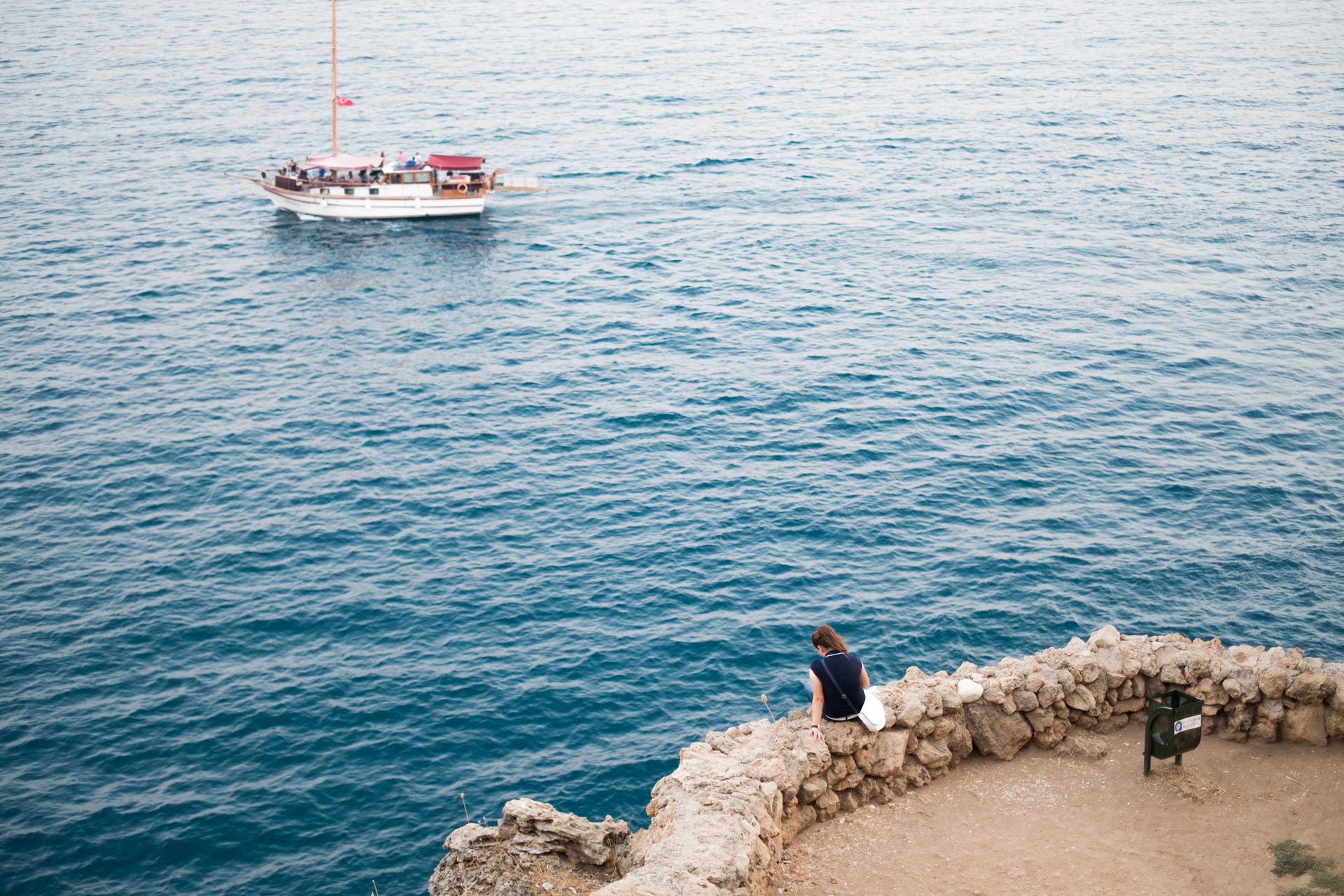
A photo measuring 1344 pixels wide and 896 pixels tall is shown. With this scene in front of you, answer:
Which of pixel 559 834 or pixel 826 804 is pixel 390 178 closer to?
pixel 559 834

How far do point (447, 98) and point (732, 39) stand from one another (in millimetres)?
49170

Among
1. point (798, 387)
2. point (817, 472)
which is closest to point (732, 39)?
point (798, 387)

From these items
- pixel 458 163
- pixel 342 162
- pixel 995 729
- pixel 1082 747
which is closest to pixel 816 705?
pixel 995 729

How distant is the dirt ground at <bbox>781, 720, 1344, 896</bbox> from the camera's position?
17719 mm

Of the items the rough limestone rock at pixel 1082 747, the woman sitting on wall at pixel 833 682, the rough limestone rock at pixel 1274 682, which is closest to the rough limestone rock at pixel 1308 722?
the rough limestone rock at pixel 1274 682

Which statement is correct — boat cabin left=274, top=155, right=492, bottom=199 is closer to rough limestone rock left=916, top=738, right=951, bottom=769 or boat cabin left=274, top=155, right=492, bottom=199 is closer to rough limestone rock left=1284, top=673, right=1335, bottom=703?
rough limestone rock left=916, top=738, right=951, bottom=769

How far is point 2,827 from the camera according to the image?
35.0 metres

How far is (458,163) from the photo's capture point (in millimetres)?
90875

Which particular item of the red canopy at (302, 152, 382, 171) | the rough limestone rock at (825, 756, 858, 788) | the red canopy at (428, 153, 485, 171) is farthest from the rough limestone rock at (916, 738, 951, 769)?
the red canopy at (302, 152, 382, 171)

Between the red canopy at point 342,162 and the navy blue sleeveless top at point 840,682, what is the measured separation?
81528mm

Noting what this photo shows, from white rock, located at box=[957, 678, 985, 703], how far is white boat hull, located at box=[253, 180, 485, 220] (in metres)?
78.3

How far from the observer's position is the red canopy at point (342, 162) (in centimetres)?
9075

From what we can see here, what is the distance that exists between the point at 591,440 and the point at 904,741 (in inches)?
1521

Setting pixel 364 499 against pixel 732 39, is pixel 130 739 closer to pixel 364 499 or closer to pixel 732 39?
→ pixel 364 499
